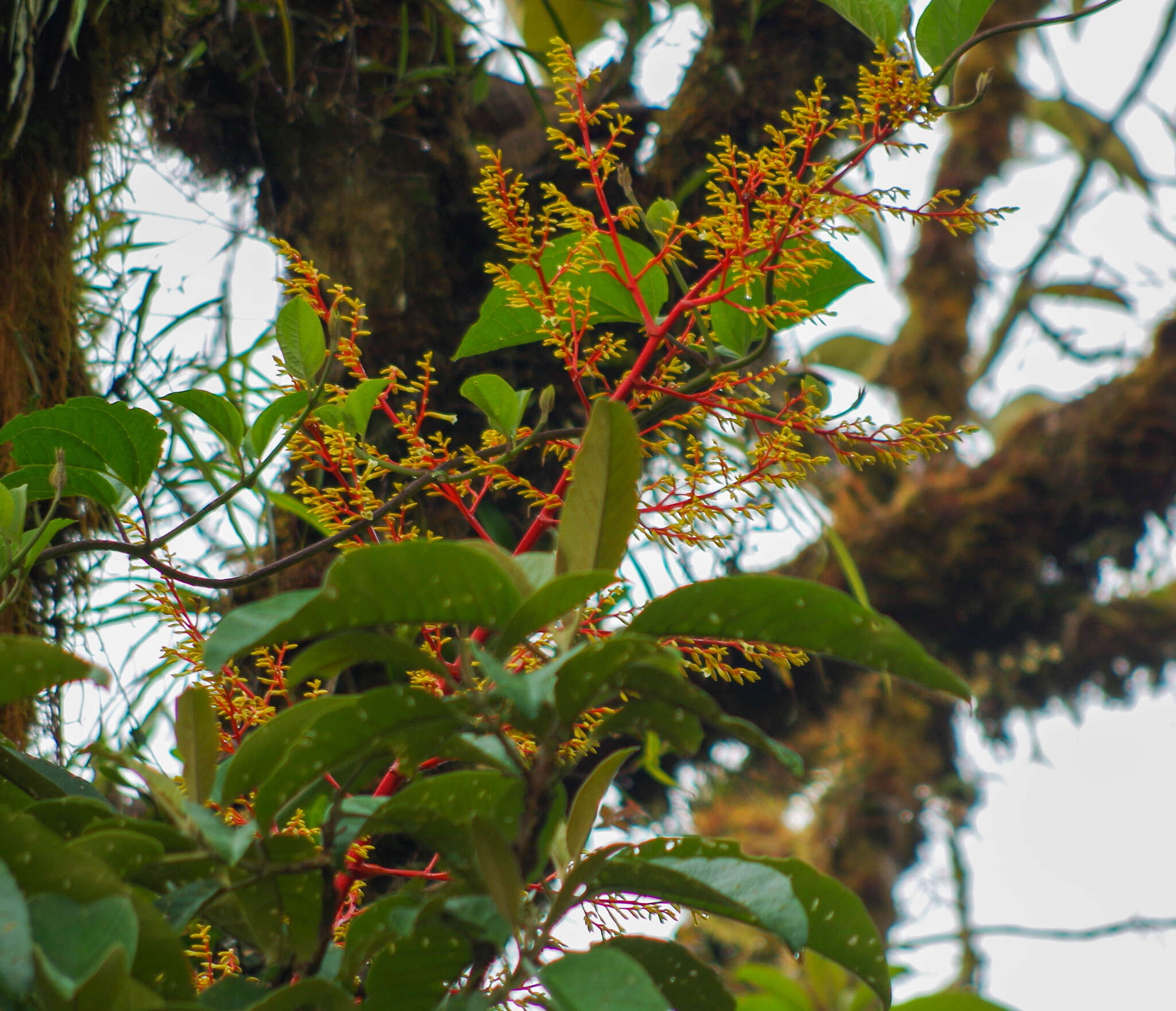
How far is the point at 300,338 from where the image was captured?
442 mm

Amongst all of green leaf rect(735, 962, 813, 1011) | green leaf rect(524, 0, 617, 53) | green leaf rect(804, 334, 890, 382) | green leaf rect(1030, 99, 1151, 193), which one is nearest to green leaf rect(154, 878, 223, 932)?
green leaf rect(524, 0, 617, 53)

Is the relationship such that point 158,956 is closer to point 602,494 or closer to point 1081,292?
point 602,494

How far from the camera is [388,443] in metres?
0.95

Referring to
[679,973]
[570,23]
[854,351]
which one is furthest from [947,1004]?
[854,351]

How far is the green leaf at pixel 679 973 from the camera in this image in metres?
0.36

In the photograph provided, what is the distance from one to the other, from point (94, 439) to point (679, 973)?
34 centimetres

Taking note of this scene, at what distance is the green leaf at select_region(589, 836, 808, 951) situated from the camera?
289 mm

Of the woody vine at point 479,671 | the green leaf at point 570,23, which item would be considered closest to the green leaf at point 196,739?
the woody vine at point 479,671

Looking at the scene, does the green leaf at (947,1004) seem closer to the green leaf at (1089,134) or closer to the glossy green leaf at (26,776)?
the glossy green leaf at (26,776)

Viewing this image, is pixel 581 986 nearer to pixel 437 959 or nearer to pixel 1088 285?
pixel 437 959

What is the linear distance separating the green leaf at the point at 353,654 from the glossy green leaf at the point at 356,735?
0.01 meters

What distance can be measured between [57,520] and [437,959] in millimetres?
301

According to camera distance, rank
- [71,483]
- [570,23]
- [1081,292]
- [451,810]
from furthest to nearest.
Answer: [1081,292] < [570,23] < [71,483] < [451,810]

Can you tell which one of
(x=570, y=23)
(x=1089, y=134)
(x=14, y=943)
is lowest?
(x=14, y=943)
